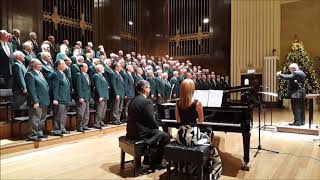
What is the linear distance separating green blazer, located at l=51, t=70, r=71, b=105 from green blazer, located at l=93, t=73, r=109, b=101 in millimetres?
838

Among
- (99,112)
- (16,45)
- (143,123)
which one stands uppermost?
(16,45)

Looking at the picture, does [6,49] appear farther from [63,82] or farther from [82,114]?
[82,114]

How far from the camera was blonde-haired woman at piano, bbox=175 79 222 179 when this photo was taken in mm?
3223

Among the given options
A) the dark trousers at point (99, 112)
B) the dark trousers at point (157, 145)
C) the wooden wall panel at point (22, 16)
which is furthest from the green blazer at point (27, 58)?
the dark trousers at point (157, 145)

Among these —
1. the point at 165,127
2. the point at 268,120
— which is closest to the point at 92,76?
the point at 165,127

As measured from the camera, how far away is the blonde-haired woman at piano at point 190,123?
3223mm

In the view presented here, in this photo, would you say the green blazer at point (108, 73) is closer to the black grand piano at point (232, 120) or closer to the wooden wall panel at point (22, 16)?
the wooden wall panel at point (22, 16)

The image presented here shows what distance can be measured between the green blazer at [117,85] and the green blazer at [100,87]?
14.3 inches

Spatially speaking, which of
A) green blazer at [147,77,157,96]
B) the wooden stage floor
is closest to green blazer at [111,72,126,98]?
green blazer at [147,77,157,96]

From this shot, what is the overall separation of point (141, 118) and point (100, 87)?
2745 mm

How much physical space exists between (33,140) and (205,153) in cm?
297

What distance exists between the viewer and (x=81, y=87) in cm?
583

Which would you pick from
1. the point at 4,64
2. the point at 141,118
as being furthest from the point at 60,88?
the point at 141,118

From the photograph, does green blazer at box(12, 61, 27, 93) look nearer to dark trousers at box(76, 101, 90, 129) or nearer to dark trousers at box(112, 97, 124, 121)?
dark trousers at box(76, 101, 90, 129)
